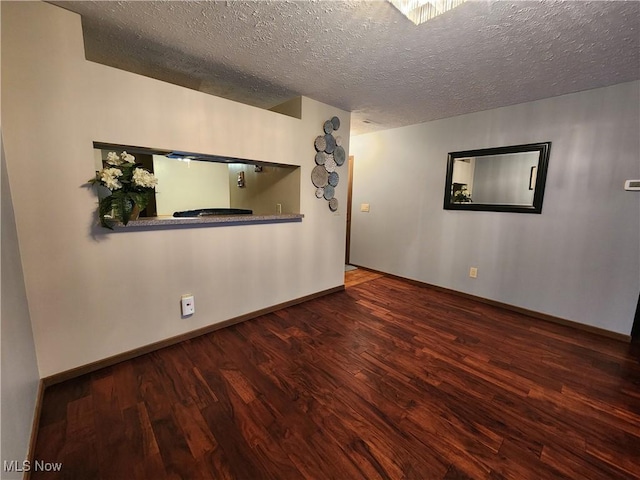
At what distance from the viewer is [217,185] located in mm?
3615

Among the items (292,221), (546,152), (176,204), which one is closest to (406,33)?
(292,221)

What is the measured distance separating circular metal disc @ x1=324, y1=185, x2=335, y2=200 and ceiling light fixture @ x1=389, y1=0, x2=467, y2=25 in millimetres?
1874

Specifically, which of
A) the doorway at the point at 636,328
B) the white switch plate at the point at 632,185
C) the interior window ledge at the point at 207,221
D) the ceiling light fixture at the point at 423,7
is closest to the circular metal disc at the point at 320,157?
the interior window ledge at the point at 207,221

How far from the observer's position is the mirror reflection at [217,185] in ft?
9.06

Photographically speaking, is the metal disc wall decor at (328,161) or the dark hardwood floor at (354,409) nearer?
the dark hardwood floor at (354,409)

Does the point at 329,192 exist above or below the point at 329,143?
below

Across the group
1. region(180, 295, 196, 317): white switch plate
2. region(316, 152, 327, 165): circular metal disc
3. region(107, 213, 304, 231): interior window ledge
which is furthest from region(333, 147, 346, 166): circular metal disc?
region(180, 295, 196, 317): white switch plate

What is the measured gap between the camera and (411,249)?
4070 millimetres

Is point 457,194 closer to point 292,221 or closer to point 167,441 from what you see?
point 292,221

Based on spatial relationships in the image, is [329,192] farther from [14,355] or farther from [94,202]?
[14,355]

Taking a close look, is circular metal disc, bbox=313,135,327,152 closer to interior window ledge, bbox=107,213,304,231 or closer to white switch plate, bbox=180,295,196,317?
interior window ledge, bbox=107,213,304,231

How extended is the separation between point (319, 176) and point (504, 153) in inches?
83.9

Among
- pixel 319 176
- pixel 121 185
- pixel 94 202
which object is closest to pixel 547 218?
pixel 319 176

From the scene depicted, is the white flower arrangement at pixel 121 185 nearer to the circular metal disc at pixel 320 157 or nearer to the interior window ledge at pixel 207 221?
the interior window ledge at pixel 207 221
